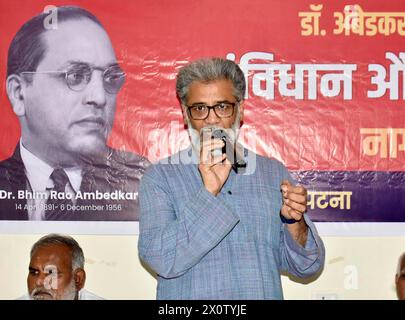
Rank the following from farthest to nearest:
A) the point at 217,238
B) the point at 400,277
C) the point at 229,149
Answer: the point at 400,277
the point at 229,149
the point at 217,238

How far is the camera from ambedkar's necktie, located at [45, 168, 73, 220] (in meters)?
3.07

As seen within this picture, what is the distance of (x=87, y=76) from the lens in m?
3.06

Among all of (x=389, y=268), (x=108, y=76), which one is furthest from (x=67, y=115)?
(x=389, y=268)

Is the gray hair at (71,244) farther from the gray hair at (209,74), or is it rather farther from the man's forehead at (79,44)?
the gray hair at (209,74)

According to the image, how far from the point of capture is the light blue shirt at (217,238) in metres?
1.99

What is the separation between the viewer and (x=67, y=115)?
10.1 ft

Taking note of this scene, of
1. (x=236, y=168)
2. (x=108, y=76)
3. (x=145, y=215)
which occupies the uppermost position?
(x=108, y=76)

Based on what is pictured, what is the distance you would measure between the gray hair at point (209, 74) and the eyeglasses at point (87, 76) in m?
0.86

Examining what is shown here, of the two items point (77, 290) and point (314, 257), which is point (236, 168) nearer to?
point (314, 257)

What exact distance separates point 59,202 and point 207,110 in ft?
3.96

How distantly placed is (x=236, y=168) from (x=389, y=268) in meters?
1.21

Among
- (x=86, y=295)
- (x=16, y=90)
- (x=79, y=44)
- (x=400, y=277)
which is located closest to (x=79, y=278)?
(x=86, y=295)

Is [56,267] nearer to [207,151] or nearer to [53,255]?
[53,255]

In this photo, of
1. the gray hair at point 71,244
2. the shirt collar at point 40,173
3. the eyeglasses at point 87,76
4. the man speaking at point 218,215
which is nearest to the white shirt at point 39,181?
the shirt collar at point 40,173
